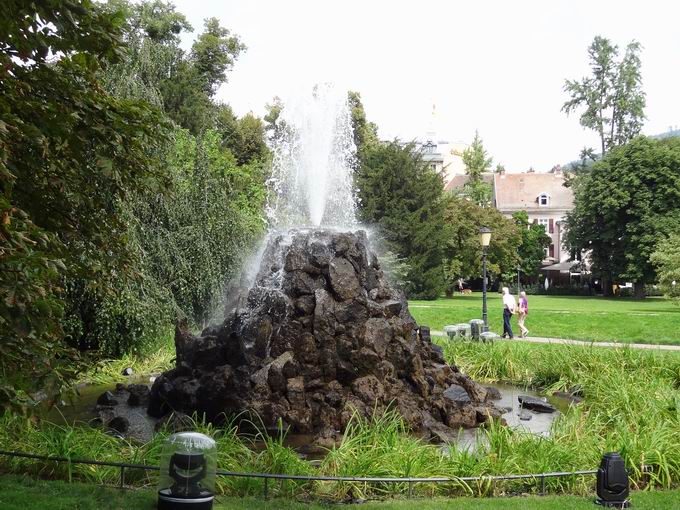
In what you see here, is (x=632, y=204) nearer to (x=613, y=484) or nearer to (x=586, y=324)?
(x=586, y=324)

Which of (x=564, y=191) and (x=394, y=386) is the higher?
(x=564, y=191)

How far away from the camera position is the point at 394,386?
38.7 feet

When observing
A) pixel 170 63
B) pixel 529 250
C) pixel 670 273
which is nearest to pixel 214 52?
pixel 170 63

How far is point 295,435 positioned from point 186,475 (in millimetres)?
4662

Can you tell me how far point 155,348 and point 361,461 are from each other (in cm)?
1104

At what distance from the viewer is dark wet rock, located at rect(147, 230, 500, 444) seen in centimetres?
1116

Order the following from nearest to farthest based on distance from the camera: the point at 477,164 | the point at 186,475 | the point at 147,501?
the point at 186,475 < the point at 147,501 < the point at 477,164

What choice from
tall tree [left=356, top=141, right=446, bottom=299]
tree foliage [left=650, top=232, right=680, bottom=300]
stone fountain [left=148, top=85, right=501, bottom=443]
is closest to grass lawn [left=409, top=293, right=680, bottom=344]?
tree foliage [left=650, top=232, right=680, bottom=300]

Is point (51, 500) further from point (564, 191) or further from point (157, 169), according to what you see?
point (564, 191)

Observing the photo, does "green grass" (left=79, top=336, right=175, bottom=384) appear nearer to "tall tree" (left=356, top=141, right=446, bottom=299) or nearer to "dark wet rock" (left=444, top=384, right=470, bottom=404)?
"dark wet rock" (left=444, top=384, right=470, bottom=404)

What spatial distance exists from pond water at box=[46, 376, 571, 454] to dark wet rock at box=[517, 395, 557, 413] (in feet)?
0.43

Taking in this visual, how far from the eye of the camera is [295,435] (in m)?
10.9

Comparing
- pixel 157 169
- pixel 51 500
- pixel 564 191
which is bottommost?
pixel 51 500

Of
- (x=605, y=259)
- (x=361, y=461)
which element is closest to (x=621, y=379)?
(x=361, y=461)
